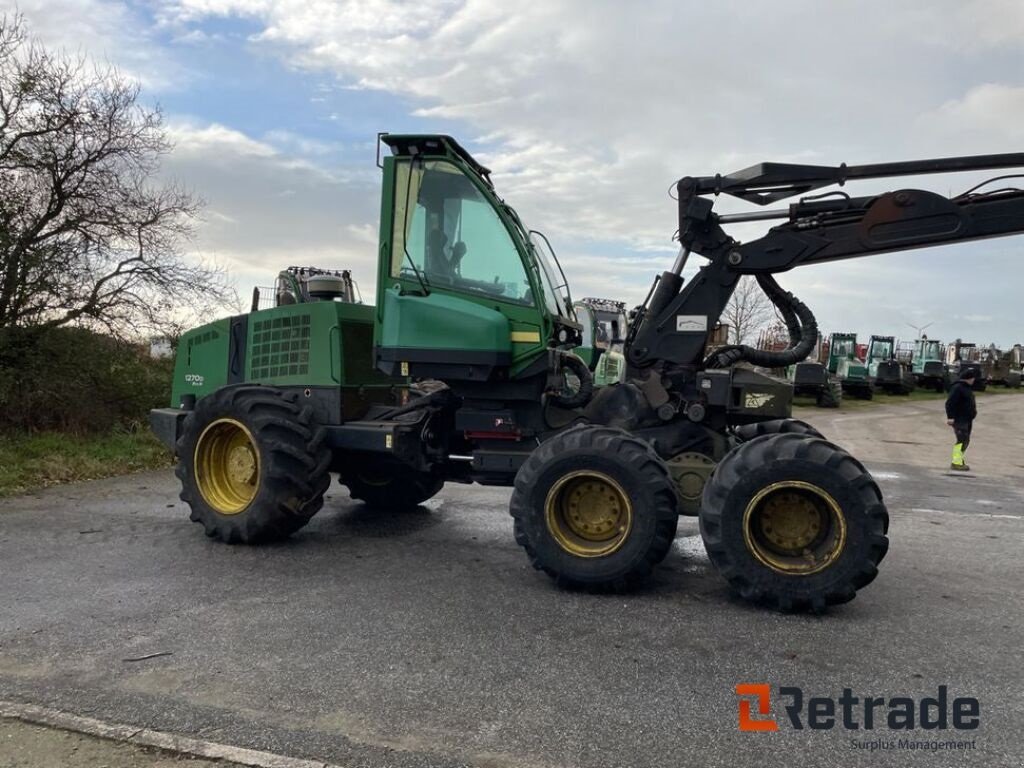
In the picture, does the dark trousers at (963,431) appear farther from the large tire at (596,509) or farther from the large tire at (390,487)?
the large tire at (596,509)

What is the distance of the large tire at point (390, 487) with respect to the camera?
809 centimetres

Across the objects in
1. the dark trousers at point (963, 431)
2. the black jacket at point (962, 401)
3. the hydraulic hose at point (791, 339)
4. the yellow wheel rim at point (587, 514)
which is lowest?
the yellow wheel rim at point (587, 514)

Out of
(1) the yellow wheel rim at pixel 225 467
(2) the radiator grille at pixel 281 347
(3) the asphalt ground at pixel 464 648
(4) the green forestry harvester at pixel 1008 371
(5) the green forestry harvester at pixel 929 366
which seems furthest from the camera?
(4) the green forestry harvester at pixel 1008 371

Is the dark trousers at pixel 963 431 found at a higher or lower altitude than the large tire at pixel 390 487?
higher

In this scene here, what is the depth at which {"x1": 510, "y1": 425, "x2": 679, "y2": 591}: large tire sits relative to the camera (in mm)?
5152

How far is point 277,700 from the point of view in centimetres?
362

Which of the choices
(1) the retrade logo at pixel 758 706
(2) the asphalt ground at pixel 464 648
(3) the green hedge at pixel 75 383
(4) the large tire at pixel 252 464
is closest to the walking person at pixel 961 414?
(2) the asphalt ground at pixel 464 648

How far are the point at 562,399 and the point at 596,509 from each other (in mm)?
1278

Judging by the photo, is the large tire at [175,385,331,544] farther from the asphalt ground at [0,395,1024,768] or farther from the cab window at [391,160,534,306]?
the cab window at [391,160,534,306]

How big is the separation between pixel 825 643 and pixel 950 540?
3.95 metres

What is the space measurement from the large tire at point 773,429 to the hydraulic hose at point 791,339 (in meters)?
0.47

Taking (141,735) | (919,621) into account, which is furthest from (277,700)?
(919,621)

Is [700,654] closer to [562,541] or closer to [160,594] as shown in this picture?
[562,541]

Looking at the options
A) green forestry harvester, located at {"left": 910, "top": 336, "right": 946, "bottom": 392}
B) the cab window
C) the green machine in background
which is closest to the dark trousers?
the green machine in background
